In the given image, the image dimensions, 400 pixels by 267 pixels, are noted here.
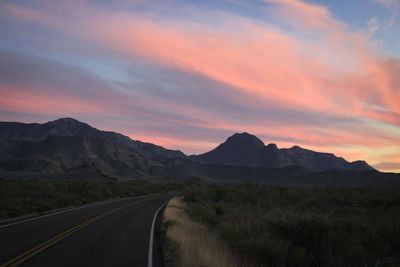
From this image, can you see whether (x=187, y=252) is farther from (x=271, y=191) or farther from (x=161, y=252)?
(x=271, y=191)

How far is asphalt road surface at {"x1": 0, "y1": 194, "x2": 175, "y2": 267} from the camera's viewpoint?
9.16m

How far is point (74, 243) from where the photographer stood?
11422 millimetres

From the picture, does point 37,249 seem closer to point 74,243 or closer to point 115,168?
point 74,243

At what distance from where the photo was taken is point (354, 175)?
465ft

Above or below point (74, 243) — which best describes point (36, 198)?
below

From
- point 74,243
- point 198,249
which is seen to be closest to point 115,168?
point 74,243

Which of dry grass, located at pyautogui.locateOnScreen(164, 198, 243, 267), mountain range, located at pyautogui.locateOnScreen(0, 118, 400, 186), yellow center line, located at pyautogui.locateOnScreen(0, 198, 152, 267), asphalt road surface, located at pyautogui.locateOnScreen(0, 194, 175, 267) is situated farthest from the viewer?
mountain range, located at pyautogui.locateOnScreen(0, 118, 400, 186)

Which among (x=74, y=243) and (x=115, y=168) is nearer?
(x=74, y=243)

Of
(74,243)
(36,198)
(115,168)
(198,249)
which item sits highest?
(198,249)

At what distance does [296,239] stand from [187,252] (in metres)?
4.39

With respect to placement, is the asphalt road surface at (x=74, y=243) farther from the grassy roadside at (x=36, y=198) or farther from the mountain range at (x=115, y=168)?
the mountain range at (x=115, y=168)

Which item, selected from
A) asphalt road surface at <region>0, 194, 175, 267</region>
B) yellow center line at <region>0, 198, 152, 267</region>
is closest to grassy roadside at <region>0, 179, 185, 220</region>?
asphalt road surface at <region>0, 194, 175, 267</region>

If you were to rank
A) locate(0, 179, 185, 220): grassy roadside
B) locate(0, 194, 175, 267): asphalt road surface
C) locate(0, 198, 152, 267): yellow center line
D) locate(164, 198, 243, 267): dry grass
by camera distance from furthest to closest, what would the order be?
locate(0, 179, 185, 220): grassy roadside → locate(0, 194, 175, 267): asphalt road surface → locate(164, 198, 243, 267): dry grass → locate(0, 198, 152, 267): yellow center line

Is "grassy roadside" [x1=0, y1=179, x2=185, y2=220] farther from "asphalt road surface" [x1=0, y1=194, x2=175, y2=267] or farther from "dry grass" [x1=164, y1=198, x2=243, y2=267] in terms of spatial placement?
"dry grass" [x1=164, y1=198, x2=243, y2=267]
